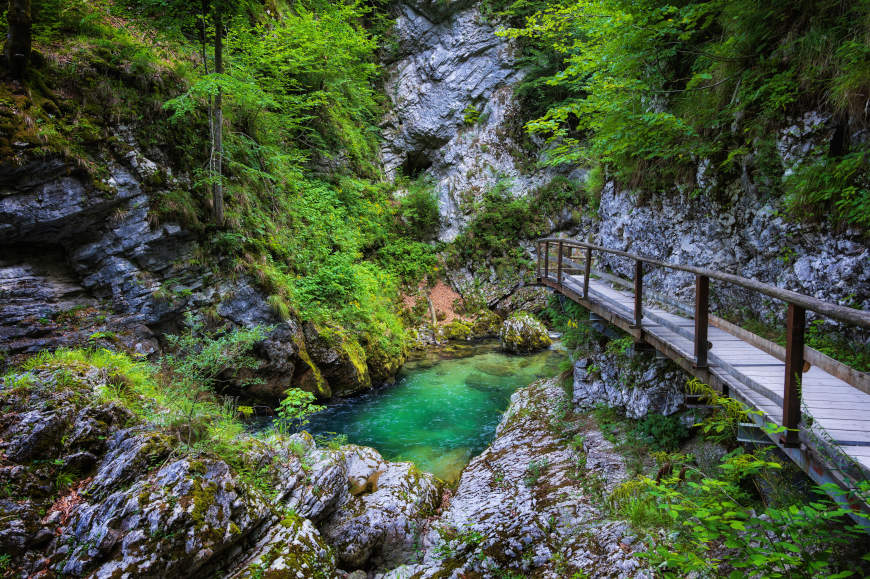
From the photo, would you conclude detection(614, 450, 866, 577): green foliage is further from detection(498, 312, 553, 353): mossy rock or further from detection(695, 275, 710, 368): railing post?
detection(498, 312, 553, 353): mossy rock

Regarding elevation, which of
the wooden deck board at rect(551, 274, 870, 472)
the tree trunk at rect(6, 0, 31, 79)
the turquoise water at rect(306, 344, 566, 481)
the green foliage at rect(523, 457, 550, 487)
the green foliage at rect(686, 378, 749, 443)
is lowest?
the turquoise water at rect(306, 344, 566, 481)

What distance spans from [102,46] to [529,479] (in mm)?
11337

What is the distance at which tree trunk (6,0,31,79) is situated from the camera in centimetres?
595

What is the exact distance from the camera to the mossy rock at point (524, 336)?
45.1 ft

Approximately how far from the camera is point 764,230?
4504mm

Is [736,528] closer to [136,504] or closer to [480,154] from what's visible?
[136,504]

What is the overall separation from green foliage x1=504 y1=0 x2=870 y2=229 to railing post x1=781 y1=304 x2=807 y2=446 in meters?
1.86

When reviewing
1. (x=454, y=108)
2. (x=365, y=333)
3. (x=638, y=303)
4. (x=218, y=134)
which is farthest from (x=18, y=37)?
(x=454, y=108)

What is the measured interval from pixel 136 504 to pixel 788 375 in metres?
5.22

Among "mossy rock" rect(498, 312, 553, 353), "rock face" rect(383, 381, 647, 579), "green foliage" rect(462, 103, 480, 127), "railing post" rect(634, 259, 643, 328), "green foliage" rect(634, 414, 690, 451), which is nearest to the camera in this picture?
"rock face" rect(383, 381, 647, 579)

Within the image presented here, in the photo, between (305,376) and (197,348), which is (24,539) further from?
(305,376)

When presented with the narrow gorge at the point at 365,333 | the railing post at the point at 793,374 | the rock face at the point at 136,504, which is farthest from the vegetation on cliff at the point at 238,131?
the railing post at the point at 793,374

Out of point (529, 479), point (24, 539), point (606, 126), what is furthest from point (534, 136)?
point (24, 539)

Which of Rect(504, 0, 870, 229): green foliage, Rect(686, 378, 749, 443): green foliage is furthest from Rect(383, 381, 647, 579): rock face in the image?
Rect(504, 0, 870, 229): green foliage
